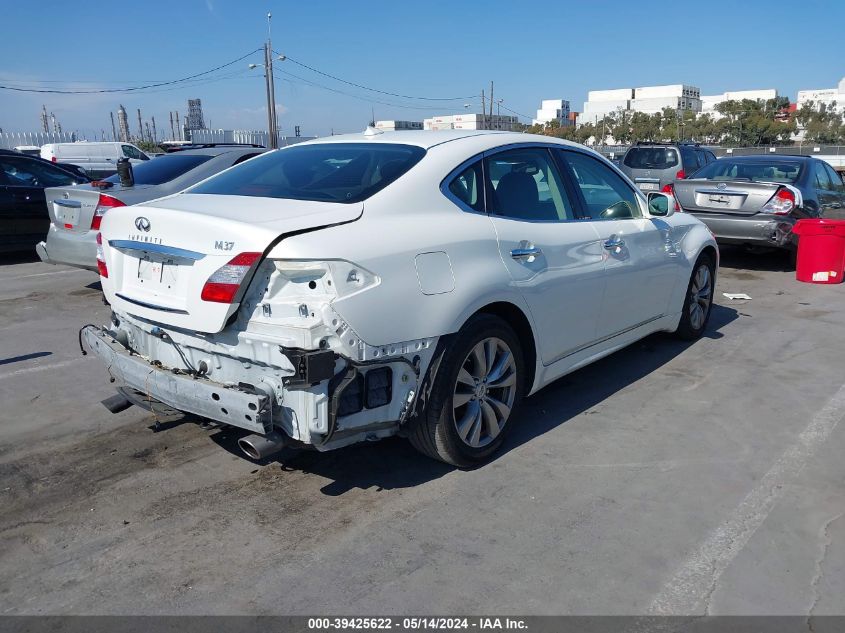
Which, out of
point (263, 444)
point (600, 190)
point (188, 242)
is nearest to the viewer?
point (263, 444)

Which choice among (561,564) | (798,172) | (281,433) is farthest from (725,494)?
(798,172)

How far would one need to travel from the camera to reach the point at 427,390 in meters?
3.50

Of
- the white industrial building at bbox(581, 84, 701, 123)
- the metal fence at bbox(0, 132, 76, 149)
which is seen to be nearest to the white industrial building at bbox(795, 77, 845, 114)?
the white industrial building at bbox(581, 84, 701, 123)

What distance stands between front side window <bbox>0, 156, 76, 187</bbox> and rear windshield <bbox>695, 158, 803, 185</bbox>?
32.1 feet

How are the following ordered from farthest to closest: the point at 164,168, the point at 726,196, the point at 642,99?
the point at 642,99 → the point at 726,196 → the point at 164,168

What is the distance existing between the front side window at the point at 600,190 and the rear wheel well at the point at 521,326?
109 centimetres

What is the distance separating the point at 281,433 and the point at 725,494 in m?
2.28

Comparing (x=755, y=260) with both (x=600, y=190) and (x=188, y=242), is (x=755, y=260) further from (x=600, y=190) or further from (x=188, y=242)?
(x=188, y=242)

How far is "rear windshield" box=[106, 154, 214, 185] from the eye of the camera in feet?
26.1

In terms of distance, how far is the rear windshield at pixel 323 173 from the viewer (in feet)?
12.1

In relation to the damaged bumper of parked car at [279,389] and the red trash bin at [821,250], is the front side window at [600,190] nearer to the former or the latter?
the damaged bumper of parked car at [279,389]

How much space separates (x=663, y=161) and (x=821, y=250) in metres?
7.60

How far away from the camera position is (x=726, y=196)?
9.78 meters

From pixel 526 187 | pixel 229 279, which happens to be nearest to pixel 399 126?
pixel 526 187
